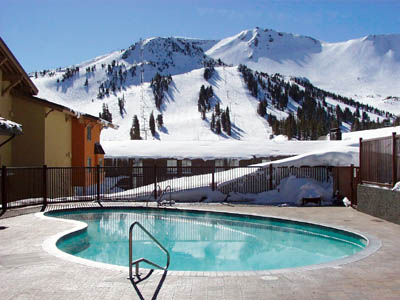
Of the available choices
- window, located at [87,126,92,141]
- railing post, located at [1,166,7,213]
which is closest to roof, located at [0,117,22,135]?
railing post, located at [1,166,7,213]

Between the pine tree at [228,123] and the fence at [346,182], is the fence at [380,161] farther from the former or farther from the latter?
the pine tree at [228,123]

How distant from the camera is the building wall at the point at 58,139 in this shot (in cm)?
2084

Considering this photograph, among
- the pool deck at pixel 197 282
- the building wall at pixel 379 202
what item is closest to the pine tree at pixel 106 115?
the building wall at pixel 379 202

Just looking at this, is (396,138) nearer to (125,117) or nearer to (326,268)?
(326,268)

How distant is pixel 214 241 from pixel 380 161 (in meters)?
5.99

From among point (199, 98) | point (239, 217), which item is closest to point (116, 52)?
point (199, 98)

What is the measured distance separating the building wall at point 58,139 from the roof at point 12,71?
1.67m

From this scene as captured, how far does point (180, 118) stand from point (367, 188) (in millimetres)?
79425

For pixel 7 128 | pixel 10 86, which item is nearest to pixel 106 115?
pixel 10 86

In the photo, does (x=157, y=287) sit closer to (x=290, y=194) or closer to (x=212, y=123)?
Result: (x=290, y=194)

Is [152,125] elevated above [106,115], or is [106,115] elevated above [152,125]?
[106,115]

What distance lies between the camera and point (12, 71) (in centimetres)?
1931

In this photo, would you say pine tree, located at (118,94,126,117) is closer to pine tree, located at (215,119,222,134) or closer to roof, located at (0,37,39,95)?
pine tree, located at (215,119,222,134)

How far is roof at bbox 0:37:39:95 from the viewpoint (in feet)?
58.8
